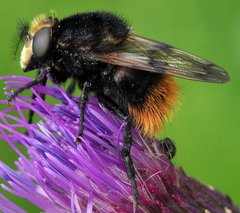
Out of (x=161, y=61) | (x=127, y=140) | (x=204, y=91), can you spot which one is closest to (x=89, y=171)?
(x=127, y=140)

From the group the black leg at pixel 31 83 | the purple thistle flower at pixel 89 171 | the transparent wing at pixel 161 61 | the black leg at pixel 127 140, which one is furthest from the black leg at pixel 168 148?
the black leg at pixel 31 83

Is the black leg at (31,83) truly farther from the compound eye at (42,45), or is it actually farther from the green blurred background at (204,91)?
the green blurred background at (204,91)

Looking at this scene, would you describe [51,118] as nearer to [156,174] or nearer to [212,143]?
[156,174]

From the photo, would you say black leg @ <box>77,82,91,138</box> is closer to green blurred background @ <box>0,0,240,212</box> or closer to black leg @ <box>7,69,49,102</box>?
black leg @ <box>7,69,49,102</box>

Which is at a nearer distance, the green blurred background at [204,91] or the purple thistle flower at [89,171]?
the purple thistle flower at [89,171]

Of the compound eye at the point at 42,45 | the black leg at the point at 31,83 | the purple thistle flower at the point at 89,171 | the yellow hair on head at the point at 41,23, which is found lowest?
the purple thistle flower at the point at 89,171

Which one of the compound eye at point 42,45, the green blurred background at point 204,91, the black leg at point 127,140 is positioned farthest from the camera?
the green blurred background at point 204,91

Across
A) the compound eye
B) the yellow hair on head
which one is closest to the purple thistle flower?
the compound eye

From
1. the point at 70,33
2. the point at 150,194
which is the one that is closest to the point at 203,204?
the point at 150,194
